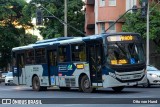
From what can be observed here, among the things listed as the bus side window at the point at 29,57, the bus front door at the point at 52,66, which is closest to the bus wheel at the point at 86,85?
the bus front door at the point at 52,66

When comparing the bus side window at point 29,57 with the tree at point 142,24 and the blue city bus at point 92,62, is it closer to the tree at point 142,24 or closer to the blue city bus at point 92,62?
the blue city bus at point 92,62

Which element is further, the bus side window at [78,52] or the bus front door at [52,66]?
the bus front door at [52,66]

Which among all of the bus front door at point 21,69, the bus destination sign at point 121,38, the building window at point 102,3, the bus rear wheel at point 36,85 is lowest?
the bus rear wheel at point 36,85

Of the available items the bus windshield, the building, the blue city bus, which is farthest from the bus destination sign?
the building

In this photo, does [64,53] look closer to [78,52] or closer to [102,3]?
[78,52]

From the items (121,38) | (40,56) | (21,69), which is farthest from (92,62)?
(21,69)

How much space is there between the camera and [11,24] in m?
68.3

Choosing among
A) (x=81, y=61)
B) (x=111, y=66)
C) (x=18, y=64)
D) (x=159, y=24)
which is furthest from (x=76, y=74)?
(x=159, y=24)

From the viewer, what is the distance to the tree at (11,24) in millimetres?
66062

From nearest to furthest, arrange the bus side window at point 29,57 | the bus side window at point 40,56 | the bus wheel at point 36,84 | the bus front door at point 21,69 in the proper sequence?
the bus side window at point 40,56 → the bus wheel at point 36,84 → the bus side window at point 29,57 → the bus front door at point 21,69

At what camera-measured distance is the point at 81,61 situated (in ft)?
80.3

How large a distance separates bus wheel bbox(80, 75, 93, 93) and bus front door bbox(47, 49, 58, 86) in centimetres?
282

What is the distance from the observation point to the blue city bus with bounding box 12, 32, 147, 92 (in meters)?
22.8

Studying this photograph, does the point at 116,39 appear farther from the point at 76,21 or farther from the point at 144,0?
the point at 76,21
